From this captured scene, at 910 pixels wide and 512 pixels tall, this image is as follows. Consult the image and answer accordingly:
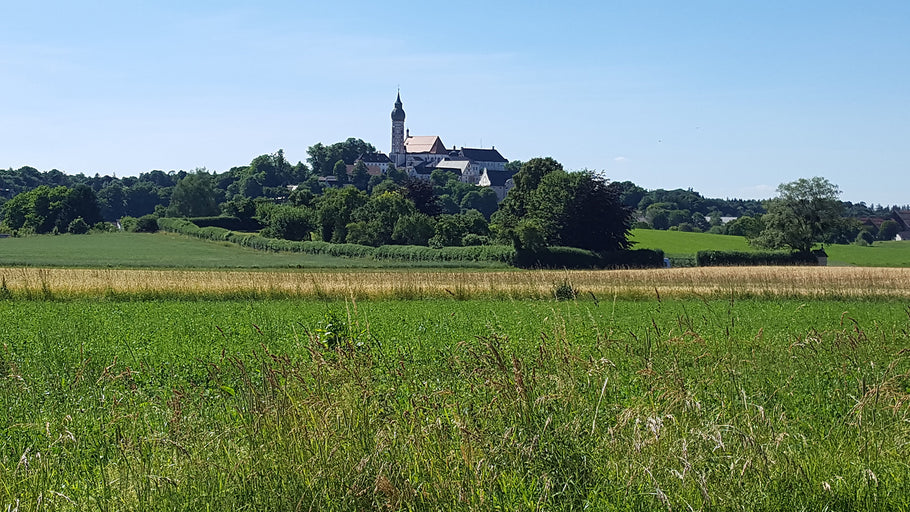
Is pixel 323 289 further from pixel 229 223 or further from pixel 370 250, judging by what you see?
pixel 229 223

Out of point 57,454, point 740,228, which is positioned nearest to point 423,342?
point 57,454

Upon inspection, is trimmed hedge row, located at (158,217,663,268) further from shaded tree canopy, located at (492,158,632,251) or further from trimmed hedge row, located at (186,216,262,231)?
trimmed hedge row, located at (186,216,262,231)

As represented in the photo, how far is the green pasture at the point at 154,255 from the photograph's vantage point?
65500 mm

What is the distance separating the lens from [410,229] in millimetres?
84375

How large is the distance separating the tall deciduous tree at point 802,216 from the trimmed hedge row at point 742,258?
516 cm

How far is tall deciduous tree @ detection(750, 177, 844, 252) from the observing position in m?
82.7

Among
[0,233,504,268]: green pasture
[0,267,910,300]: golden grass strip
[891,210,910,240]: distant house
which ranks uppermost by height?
[891,210,910,240]: distant house

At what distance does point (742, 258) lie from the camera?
74625 millimetres

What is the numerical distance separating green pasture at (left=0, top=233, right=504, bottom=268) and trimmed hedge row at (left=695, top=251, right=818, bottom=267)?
20.2 metres

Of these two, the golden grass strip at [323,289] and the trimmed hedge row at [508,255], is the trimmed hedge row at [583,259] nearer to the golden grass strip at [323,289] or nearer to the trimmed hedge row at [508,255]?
the trimmed hedge row at [508,255]

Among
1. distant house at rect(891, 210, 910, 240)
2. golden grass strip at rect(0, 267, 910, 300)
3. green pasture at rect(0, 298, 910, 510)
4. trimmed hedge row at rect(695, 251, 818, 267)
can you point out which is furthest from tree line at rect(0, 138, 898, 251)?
green pasture at rect(0, 298, 910, 510)

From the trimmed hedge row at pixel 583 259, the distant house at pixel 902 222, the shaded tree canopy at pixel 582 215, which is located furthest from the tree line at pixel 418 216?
the distant house at pixel 902 222

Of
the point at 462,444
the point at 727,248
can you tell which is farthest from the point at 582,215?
the point at 462,444

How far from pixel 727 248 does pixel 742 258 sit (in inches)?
950
